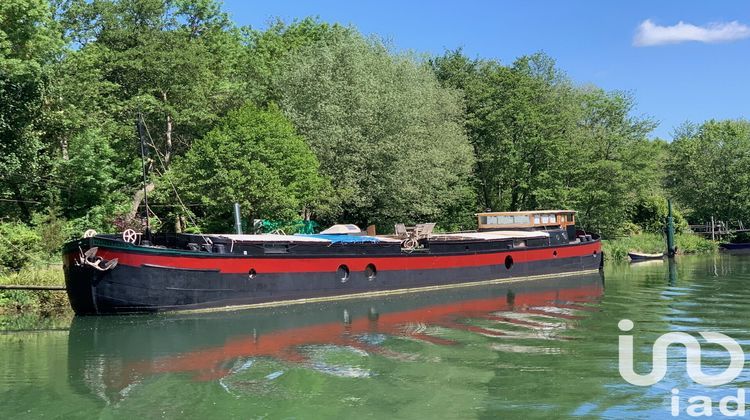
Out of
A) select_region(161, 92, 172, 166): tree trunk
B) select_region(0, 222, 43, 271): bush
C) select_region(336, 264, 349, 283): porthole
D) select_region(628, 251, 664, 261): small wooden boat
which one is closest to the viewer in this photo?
select_region(0, 222, 43, 271): bush

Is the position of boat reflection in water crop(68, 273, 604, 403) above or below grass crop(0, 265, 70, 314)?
below

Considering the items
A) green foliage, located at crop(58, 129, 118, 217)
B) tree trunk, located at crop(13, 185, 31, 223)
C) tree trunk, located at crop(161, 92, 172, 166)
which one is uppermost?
tree trunk, located at crop(161, 92, 172, 166)

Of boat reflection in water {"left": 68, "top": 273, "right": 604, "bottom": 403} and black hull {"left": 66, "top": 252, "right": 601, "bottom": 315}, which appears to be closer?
boat reflection in water {"left": 68, "top": 273, "right": 604, "bottom": 403}

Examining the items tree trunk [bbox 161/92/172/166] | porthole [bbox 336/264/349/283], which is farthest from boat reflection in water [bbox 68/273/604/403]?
tree trunk [bbox 161/92/172/166]

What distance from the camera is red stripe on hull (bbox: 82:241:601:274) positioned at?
65.9 feet

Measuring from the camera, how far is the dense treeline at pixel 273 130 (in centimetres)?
3094

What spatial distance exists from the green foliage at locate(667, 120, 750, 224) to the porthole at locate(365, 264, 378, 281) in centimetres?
5019

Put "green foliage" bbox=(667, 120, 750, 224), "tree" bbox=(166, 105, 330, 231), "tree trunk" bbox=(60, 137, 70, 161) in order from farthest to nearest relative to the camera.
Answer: "green foliage" bbox=(667, 120, 750, 224) → "tree trunk" bbox=(60, 137, 70, 161) → "tree" bbox=(166, 105, 330, 231)

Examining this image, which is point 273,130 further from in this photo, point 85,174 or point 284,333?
point 284,333

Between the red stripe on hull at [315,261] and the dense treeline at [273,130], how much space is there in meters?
6.70

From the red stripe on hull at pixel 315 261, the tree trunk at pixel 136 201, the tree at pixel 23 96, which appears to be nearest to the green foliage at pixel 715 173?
the red stripe on hull at pixel 315 261

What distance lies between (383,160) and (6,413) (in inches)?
1206

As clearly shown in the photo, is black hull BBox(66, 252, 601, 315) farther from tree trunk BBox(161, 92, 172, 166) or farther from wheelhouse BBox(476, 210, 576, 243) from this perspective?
tree trunk BBox(161, 92, 172, 166)

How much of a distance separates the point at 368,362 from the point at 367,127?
1047 inches
